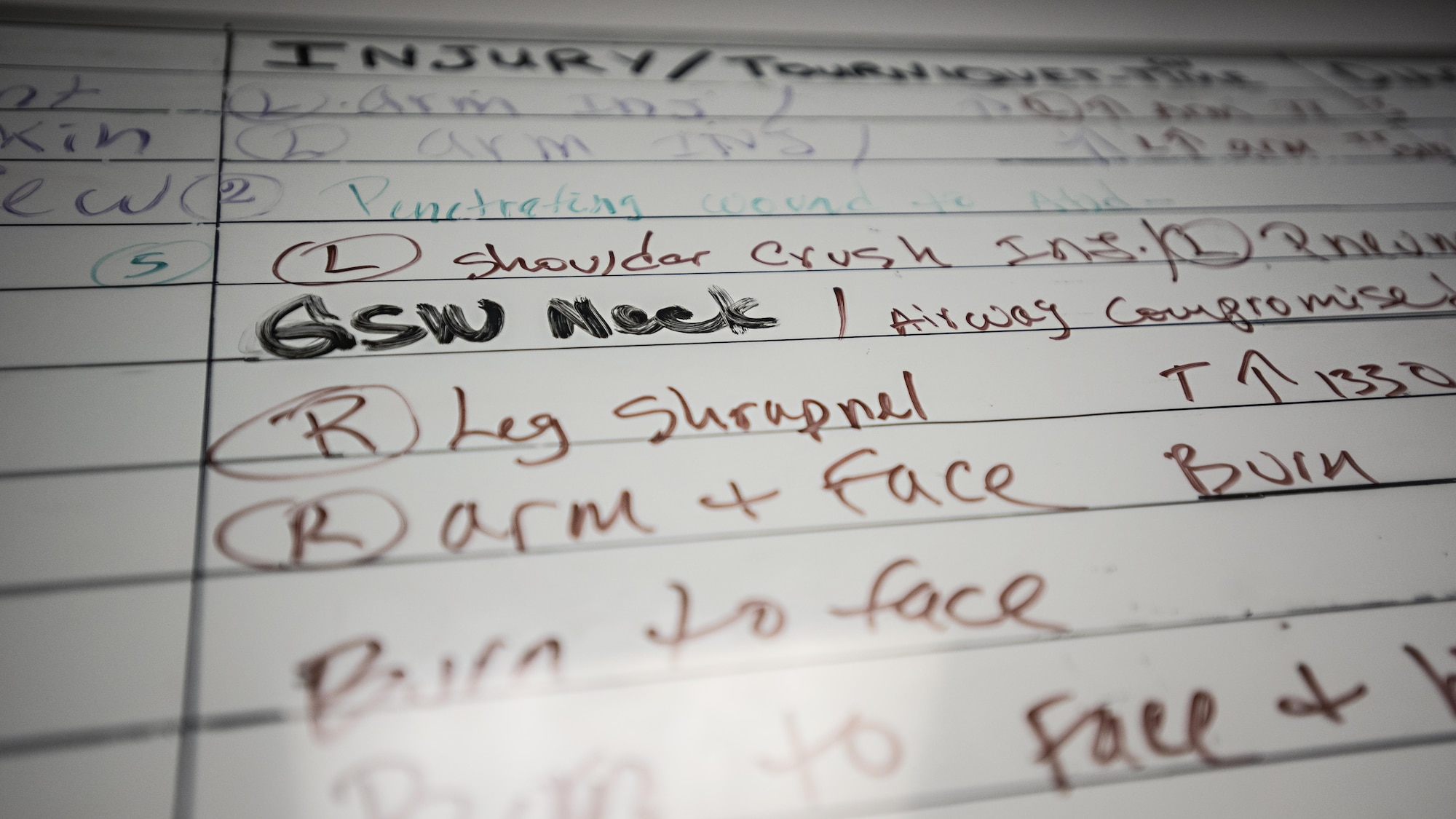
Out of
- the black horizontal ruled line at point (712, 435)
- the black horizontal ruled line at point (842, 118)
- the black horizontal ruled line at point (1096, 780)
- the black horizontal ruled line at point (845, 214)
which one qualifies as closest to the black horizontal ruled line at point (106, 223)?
the black horizontal ruled line at point (845, 214)

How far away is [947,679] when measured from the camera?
637 millimetres

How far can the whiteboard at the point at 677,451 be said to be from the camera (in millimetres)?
597

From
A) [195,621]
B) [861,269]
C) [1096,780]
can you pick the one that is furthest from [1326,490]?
[195,621]

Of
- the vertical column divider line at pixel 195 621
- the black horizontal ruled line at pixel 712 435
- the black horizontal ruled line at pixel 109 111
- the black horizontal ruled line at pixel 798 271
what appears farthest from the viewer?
the black horizontal ruled line at pixel 109 111

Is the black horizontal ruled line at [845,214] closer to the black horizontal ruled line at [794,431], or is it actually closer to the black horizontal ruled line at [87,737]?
the black horizontal ruled line at [794,431]

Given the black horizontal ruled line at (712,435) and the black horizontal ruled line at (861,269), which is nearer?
the black horizontal ruled line at (712,435)

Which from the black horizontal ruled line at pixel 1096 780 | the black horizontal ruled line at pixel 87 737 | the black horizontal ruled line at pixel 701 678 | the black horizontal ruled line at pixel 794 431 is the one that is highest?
the black horizontal ruled line at pixel 794 431

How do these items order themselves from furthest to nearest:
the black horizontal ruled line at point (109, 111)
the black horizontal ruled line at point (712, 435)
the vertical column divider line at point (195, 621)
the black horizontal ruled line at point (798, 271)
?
1. the black horizontal ruled line at point (109, 111)
2. the black horizontal ruled line at point (798, 271)
3. the black horizontal ruled line at point (712, 435)
4. the vertical column divider line at point (195, 621)

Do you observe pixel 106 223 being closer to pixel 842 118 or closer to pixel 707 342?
pixel 707 342

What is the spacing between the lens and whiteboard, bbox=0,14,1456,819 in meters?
0.60

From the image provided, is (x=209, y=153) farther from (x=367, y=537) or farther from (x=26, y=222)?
(x=367, y=537)

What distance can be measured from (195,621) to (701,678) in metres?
0.38

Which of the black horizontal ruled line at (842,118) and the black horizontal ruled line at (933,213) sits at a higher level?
the black horizontal ruled line at (842,118)

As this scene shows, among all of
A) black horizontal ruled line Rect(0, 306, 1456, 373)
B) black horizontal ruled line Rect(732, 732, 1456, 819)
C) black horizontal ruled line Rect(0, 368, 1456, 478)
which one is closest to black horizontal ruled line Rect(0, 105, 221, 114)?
black horizontal ruled line Rect(0, 306, 1456, 373)
